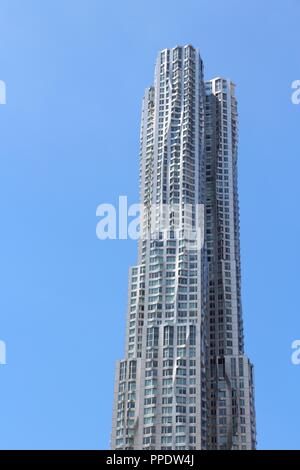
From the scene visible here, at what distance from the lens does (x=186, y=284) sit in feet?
424

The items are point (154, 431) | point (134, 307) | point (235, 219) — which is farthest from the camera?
point (235, 219)

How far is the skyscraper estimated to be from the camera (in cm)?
11681

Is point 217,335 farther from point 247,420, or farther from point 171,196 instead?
point 171,196

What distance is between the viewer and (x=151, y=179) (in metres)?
143

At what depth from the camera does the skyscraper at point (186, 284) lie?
117m

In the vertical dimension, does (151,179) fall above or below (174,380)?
above

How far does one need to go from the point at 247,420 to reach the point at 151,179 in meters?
49.9

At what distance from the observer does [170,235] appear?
134750 mm
